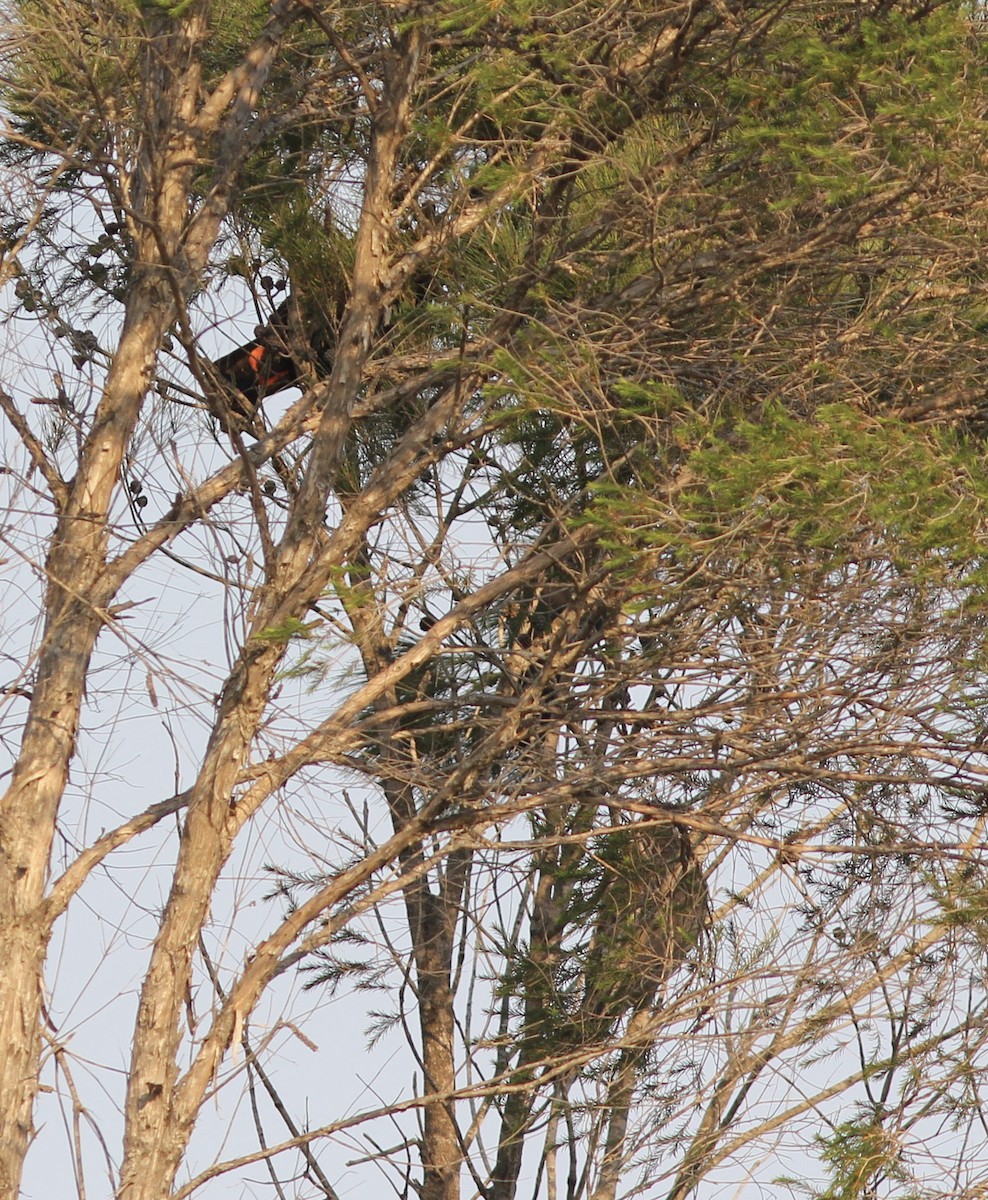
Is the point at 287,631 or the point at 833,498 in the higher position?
the point at 287,631

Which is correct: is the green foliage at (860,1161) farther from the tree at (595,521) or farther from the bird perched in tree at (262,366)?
the bird perched in tree at (262,366)

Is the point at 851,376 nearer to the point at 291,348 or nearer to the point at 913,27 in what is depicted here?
the point at 913,27

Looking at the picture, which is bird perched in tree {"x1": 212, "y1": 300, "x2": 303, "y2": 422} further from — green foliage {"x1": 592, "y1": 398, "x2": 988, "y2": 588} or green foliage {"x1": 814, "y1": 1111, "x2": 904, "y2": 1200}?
green foliage {"x1": 814, "y1": 1111, "x2": 904, "y2": 1200}

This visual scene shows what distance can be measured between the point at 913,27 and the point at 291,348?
2343 millimetres

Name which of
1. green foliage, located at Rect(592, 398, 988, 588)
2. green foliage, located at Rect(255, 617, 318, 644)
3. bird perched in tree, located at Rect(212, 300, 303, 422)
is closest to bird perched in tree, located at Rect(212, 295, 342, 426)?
bird perched in tree, located at Rect(212, 300, 303, 422)

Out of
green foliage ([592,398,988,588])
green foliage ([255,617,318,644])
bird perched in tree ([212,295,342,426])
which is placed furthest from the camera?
bird perched in tree ([212,295,342,426])

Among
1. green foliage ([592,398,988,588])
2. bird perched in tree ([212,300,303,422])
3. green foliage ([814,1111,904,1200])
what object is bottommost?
green foliage ([814,1111,904,1200])

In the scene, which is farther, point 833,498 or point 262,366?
point 262,366

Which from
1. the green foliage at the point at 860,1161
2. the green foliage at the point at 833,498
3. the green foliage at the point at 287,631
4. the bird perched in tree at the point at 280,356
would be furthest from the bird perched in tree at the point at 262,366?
the green foliage at the point at 860,1161

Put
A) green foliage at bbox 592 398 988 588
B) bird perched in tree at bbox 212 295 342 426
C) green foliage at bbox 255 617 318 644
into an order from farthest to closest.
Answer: bird perched in tree at bbox 212 295 342 426 → green foliage at bbox 255 617 318 644 → green foliage at bbox 592 398 988 588

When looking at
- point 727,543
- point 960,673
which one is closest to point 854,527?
point 727,543

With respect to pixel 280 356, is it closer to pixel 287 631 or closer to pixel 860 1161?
pixel 287 631

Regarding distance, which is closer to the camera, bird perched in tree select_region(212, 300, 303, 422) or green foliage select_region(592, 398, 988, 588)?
green foliage select_region(592, 398, 988, 588)

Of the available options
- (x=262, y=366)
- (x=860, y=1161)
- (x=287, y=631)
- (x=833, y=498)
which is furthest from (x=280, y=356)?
(x=860, y=1161)
